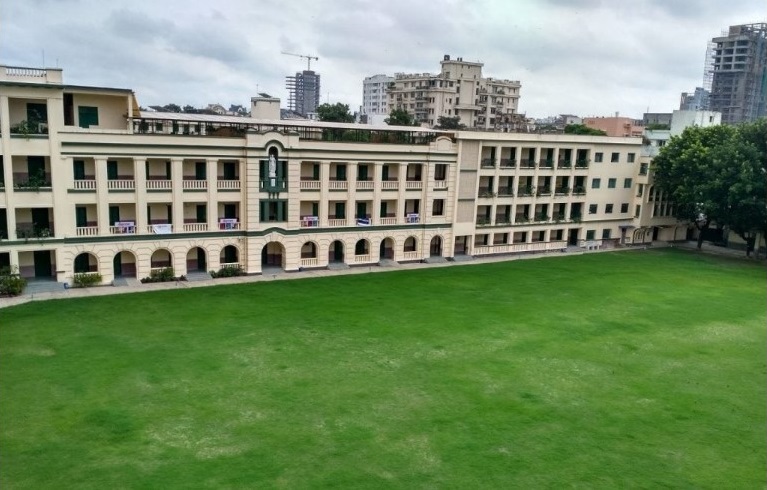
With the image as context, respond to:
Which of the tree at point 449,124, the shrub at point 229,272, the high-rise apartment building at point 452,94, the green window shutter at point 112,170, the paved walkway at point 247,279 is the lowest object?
the paved walkway at point 247,279

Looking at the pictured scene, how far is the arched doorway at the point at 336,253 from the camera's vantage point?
5328 centimetres

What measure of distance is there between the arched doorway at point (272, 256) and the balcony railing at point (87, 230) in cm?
1288

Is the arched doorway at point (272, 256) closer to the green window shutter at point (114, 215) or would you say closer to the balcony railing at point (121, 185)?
the green window shutter at point (114, 215)

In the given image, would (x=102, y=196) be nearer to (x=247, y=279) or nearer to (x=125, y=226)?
(x=125, y=226)

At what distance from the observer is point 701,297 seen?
154 feet

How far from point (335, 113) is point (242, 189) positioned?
5521cm

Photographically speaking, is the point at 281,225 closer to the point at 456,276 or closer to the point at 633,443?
the point at 456,276

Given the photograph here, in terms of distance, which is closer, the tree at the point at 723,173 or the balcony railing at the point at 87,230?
the balcony railing at the point at 87,230

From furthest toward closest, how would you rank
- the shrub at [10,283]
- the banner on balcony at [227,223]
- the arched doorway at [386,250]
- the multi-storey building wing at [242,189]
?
the arched doorway at [386,250]
the banner on balcony at [227,223]
the multi-storey building wing at [242,189]
the shrub at [10,283]

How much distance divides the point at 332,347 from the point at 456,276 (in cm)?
2011

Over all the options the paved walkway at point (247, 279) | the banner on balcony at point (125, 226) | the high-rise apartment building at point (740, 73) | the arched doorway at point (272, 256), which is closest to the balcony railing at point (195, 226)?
the banner on balcony at point (125, 226)

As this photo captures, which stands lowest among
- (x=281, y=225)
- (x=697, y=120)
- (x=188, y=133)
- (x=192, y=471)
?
(x=192, y=471)

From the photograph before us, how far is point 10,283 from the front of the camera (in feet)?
127

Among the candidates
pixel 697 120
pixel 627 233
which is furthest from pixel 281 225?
pixel 697 120
